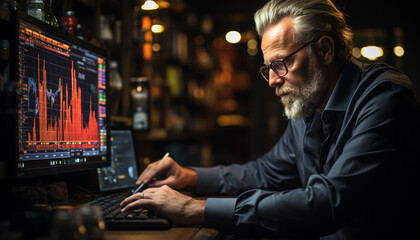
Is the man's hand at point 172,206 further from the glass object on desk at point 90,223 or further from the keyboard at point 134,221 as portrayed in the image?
the glass object on desk at point 90,223

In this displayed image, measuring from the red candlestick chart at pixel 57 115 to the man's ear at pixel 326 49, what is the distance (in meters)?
0.87

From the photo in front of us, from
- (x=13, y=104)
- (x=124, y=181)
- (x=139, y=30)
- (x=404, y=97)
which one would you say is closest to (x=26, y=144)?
(x=13, y=104)

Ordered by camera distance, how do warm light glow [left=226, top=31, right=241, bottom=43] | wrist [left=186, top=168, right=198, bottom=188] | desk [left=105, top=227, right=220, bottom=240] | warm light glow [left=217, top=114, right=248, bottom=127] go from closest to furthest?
desk [left=105, top=227, right=220, bottom=240] < wrist [left=186, top=168, right=198, bottom=188] < warm light glow [left=226, top=31, right=241, bottom=43] < warm light glow [left=217, top=114, right=248, bottom=127]

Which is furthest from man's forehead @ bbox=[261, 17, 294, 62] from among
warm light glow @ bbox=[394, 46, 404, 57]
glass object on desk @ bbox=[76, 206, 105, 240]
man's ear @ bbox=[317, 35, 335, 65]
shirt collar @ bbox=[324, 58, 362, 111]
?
warm light glow @ bbox=[394, 46, 404, 57]

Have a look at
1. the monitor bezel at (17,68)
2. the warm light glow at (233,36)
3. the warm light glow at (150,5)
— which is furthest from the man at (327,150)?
the warm light glow at (233,36)

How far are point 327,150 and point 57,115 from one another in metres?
0.91

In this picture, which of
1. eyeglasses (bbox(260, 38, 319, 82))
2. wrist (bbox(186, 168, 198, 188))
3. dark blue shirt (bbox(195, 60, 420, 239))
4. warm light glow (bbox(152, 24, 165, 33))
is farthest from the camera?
warm light glow (bbox(152, 24, 165, 33))

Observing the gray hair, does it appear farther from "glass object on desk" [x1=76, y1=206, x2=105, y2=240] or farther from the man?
"glass object on desk" [x1=76, y1=206, x2=105, y2=240]

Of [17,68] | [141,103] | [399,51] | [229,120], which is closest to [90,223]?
[17,68]

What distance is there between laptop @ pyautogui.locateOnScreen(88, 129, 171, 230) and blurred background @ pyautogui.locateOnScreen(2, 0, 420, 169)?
1.40 ft

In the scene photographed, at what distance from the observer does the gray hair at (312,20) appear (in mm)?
1562

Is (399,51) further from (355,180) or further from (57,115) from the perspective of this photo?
(57,115)

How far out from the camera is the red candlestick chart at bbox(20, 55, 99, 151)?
1144mm

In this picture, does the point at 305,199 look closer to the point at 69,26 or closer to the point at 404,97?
the point at 404,97
